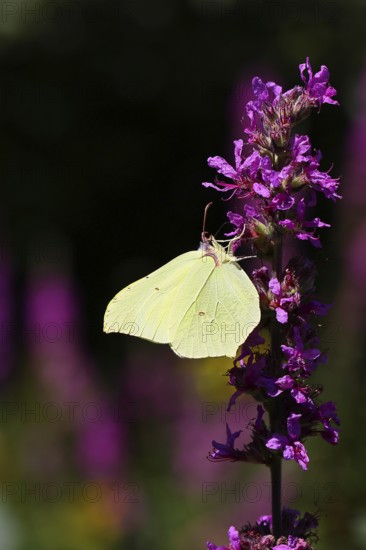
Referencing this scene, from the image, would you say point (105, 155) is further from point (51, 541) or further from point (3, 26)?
point (51, 541)

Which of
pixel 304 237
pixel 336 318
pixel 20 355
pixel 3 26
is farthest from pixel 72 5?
pixel 304 237

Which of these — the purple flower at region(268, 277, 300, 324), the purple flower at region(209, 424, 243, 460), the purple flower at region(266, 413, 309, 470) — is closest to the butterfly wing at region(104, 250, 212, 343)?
the purple flower at region(209, 424, 243, 460)

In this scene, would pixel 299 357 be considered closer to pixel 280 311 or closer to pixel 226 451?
pixel 280 311

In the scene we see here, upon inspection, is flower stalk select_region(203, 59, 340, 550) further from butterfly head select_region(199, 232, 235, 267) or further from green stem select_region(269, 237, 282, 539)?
butterfly head select_region(199, 232, 235, 267)

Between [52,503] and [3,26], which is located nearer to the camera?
[52,503]

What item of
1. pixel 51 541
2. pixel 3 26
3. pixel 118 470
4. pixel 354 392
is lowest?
pixel 51 541

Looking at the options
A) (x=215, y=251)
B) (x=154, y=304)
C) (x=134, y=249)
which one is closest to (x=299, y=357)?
(x=215, y=251)

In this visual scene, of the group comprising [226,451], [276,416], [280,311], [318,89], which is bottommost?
[226,451]

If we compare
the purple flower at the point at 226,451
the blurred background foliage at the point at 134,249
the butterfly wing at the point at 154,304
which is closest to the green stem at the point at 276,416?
the purple flower at the point at 226,451
